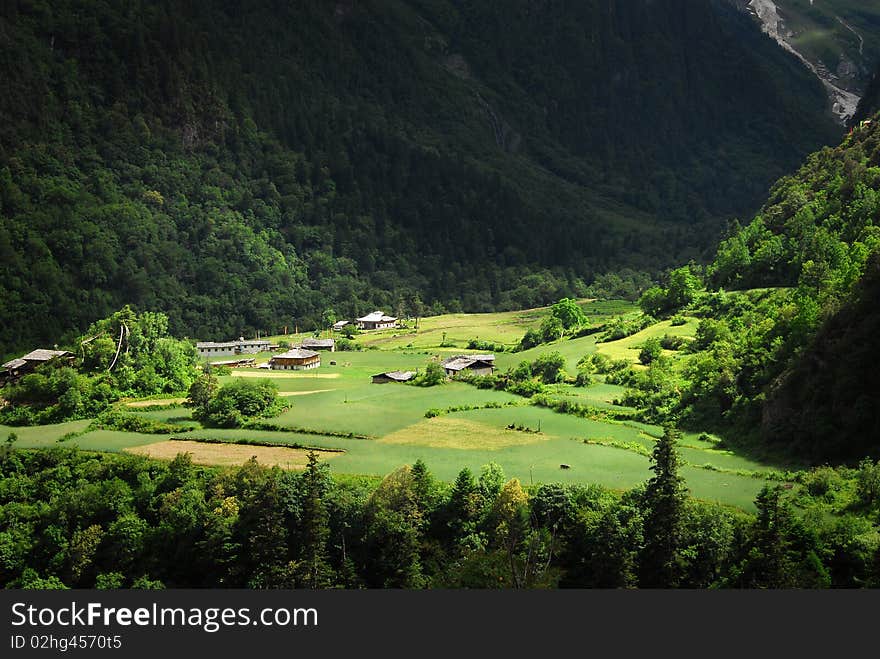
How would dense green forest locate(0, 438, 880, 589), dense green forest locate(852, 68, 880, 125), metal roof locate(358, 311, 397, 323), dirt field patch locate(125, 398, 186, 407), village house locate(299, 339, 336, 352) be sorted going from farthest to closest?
1. dense green forest locate(852, 68, 880, 125)
2. metal roof locate(358, 311, 397, 323)
3. village house locate(299, 339, 336, 352)
4. dirt field patch locate(125, 398, 186, 407)
5. dense green forest locate(0, 438, 880, 589)

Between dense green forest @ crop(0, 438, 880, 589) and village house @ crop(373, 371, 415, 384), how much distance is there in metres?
29.1

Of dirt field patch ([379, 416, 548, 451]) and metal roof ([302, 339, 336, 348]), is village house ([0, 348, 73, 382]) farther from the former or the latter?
dirt field patch ([379, 416, 548, 451])

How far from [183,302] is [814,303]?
74.2 metres

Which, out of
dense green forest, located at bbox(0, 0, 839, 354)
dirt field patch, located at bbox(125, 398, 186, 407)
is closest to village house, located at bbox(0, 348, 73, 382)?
dirt field patch, located at bbox(125, 398, 186, 407)

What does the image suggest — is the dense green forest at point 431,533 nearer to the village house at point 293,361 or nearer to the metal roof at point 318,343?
the village house at point 293,361

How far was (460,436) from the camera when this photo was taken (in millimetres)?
60969

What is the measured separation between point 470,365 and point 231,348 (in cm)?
3070

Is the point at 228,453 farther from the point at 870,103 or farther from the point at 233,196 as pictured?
the point at 870,103

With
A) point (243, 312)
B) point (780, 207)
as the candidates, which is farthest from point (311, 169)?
point (780, 207)

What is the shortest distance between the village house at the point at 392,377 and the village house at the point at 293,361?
974 cm

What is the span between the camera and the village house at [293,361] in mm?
90375

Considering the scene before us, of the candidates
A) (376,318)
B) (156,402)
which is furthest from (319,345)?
(156,402)

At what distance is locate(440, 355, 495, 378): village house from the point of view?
82750 millimetres

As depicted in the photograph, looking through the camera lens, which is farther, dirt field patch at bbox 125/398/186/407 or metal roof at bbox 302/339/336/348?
metal roof at bbox 302/339/336/348
